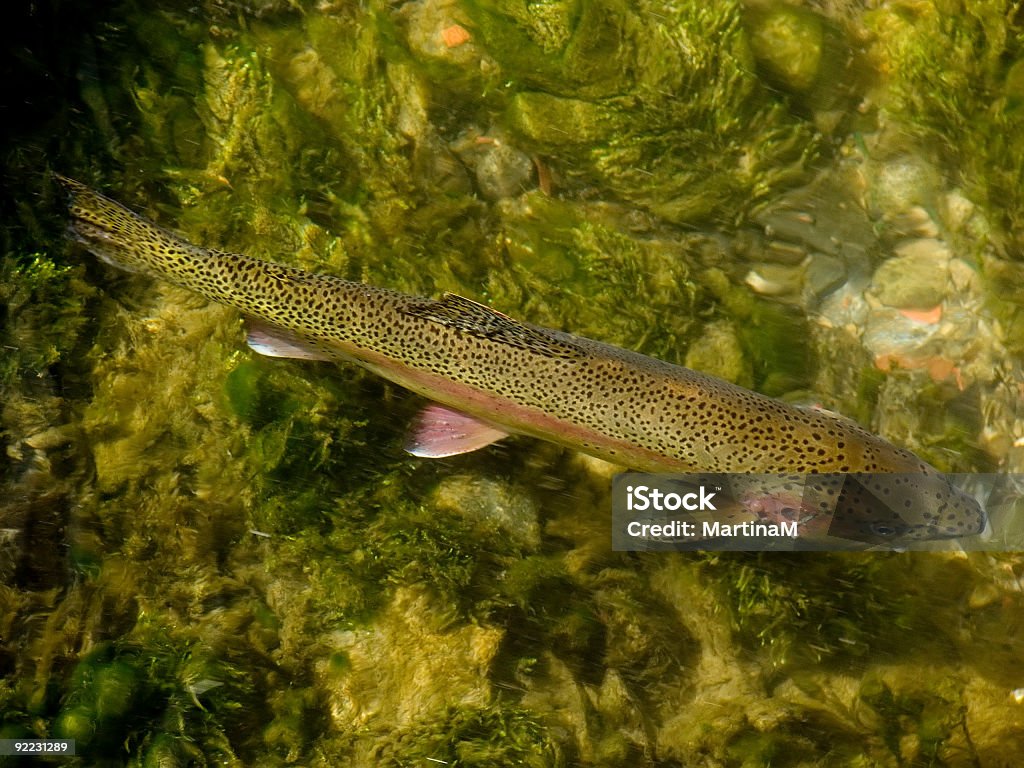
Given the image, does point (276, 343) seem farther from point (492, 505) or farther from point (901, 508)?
point (901, 508)

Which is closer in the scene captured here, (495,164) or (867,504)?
(867,504)

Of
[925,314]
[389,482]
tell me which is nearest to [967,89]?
[925,314]

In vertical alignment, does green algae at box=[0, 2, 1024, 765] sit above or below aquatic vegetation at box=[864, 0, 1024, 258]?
below

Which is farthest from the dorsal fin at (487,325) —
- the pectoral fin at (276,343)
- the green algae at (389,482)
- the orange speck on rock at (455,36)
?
the orange speck on rock at (455,36)

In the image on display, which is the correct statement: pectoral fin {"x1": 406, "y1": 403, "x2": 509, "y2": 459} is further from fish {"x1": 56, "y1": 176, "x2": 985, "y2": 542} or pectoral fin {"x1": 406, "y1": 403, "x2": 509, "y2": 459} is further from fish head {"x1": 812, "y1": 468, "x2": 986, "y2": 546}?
fish head {"x1": 812, "y1": 468, "x2": 986, "y2": 546}

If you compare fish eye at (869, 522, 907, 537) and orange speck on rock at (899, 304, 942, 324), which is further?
orange speck on rock at (899, 304, 942, 324)

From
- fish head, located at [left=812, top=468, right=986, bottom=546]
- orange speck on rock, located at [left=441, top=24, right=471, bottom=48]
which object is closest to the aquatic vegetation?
fish head, located at [left=812, top=468, right=986, bottom=546]

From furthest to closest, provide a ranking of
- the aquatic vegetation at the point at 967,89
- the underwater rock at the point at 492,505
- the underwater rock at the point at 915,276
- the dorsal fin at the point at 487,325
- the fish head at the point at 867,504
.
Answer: the underwater rock at the point at 915,276 → the aquatic vegetation at the point at 967,89 → the underwater rock at the point at 492,505 → the dorsal fin at the point at 487,325 → the fish head at the point at 867,504

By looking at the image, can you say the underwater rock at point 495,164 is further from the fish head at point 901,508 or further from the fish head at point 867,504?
the fish head at point 901,508
